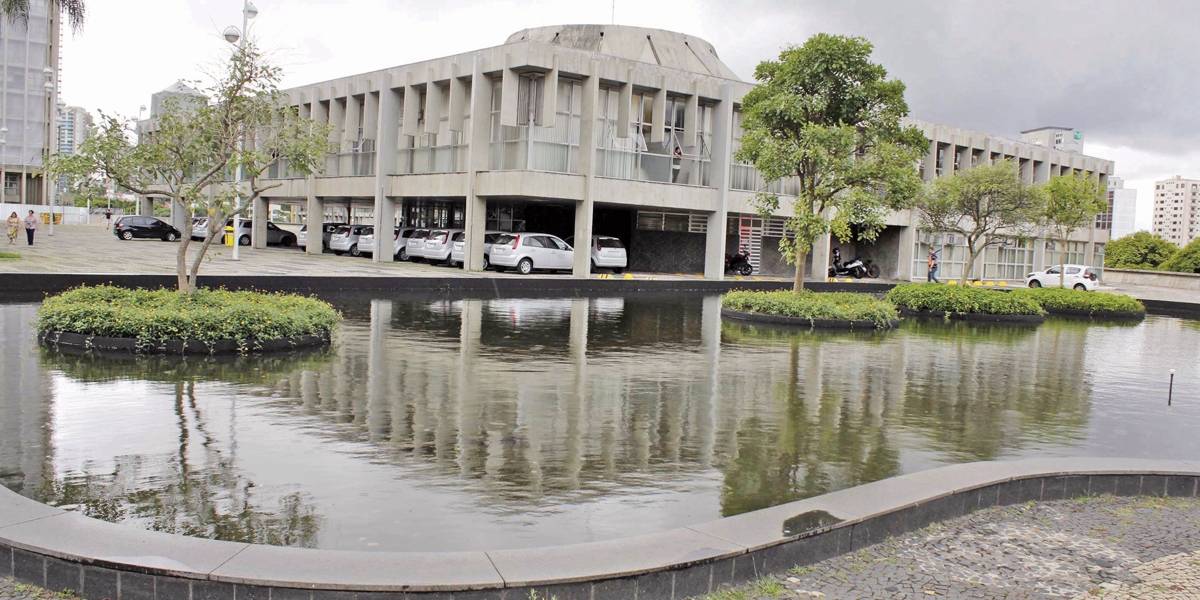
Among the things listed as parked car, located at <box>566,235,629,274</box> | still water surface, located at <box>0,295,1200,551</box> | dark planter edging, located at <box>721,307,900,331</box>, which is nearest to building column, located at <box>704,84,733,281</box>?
parked car, located at <box>566,235,629,274</box>

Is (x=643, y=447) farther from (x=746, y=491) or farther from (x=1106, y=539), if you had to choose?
(x=1106, y=539)

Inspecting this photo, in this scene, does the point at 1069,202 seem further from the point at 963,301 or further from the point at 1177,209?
the point at 1177,209

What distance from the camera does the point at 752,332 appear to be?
61.1 feet

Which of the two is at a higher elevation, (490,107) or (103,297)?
(490,107)

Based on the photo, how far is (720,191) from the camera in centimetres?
3991

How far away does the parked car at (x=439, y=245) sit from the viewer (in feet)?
122

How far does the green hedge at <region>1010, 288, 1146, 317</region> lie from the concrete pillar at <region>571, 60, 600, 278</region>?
15282mm

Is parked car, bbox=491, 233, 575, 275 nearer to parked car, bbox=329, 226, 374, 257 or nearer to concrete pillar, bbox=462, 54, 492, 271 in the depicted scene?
concrete pillar, bbox=462, 54, 492, 271

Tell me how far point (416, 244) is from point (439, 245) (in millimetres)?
2041

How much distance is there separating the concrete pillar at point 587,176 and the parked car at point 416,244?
6.83m

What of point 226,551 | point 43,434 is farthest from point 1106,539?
point 43,434

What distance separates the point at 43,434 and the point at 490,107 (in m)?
30.2

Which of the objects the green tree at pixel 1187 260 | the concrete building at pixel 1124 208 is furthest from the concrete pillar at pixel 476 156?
the concrete building at pixel 1124 208

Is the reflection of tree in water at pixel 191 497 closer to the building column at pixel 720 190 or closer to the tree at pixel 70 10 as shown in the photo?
the tree at pixel 70 10
